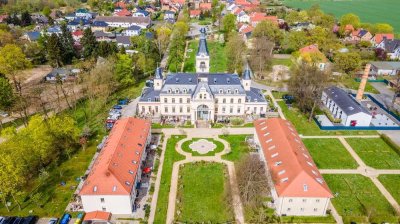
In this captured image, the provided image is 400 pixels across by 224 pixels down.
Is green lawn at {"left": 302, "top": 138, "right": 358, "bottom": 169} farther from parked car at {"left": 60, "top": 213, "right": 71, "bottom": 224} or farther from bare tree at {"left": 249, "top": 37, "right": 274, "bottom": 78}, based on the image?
parked car at {"left": 60, "top": 213, "right": 71, "bottom": 224}

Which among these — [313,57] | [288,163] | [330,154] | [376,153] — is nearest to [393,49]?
[313,57]

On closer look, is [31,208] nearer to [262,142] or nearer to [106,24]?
[262,142]

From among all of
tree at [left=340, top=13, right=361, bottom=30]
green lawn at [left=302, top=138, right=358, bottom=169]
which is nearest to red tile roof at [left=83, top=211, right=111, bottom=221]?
green lawn at [left=302, top=138, right=358, bottom=169]

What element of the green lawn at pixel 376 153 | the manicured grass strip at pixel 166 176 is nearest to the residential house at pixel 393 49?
the green lawn at pixel 376 153

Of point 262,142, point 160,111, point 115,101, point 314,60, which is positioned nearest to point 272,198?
point 262,142

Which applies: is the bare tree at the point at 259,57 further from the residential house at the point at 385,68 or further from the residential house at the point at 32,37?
the residential house at the point at 32,37
